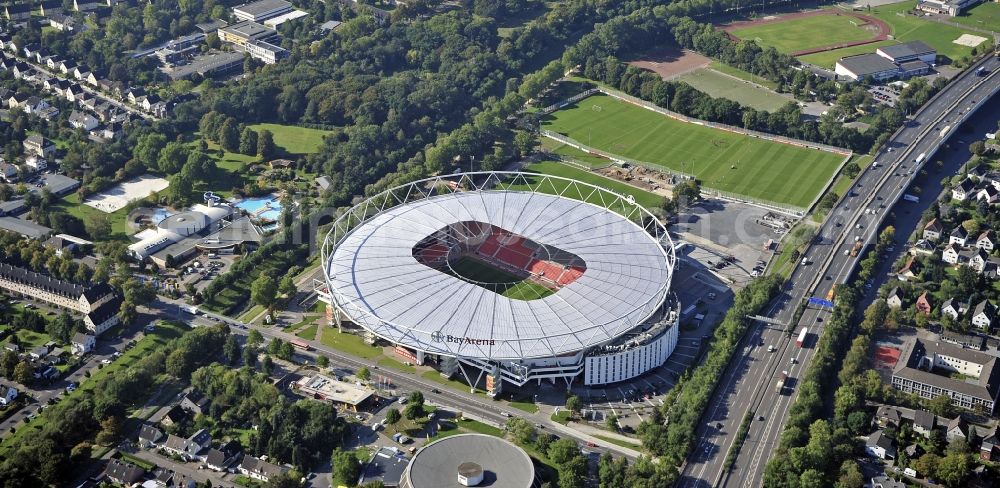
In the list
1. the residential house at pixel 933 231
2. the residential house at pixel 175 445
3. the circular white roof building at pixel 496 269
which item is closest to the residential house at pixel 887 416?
the circular white roof building at pixel 496 269

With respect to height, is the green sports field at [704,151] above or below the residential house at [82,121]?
above

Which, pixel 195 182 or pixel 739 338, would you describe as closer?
pixel 739 338

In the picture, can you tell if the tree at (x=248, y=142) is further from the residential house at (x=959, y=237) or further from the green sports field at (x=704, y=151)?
the residential house at (x=959, y=237)

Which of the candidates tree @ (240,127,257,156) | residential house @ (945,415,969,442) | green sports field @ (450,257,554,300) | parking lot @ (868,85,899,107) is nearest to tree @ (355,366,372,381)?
green sports field @ (450,257,554,300)

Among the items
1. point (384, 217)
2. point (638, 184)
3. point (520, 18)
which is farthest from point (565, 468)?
point (520, 18)

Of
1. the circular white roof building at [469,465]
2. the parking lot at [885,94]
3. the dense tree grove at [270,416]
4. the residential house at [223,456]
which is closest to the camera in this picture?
the circular white roof building at [469,465]

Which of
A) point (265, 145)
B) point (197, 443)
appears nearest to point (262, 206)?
point (265, 145)

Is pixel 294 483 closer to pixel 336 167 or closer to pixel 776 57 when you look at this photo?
pixel 336 167
